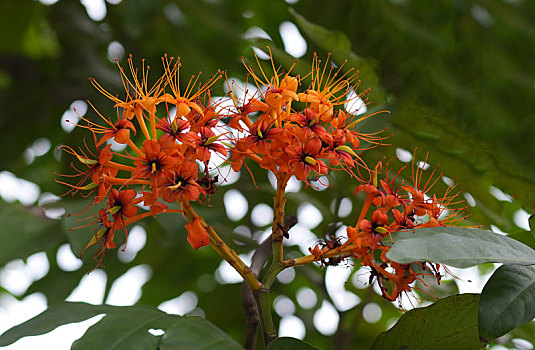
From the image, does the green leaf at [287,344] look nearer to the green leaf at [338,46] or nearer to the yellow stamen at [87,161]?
the yellow stamen at [87,161]

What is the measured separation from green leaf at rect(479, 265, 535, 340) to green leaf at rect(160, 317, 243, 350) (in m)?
0.28

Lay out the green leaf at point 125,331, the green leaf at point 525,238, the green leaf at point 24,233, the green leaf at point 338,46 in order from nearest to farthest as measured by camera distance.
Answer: the green leaf at point 125,331
the green leaf at point 525,238
the green leaf at point 338,46
the green leaf at point 24,233

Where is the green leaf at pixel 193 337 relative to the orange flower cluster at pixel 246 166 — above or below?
below

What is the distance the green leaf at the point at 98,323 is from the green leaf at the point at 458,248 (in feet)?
1.03

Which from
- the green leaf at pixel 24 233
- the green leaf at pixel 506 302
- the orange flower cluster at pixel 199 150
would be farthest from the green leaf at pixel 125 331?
the green leaf at pixel 24 233

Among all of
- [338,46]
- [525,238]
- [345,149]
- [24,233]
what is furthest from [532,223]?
[24,233]

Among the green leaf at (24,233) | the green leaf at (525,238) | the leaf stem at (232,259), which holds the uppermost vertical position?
the green leaf at (525,238)

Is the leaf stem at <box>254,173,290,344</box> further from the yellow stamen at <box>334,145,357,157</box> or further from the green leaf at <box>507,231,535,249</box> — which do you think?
the green leaf at <box>507,231,535,249</box>

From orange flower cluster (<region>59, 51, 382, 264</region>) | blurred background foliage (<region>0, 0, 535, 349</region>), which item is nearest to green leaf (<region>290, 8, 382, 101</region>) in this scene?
blurred background foliage (<region>0, 0, 535, 349</region>)

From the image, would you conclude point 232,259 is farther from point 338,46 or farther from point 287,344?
point 338,46

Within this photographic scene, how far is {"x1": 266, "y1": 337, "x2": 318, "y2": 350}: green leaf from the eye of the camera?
68 cm

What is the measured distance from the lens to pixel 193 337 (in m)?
0.66

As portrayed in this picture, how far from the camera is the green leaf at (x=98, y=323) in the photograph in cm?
66

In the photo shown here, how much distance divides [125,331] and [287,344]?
0.19 meters
